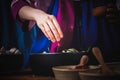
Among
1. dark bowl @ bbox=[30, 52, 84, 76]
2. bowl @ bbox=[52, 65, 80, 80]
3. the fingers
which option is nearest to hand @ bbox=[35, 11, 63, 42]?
the fingers

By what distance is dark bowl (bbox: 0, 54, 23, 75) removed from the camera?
1618 mm

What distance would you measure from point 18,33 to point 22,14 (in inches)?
8.7

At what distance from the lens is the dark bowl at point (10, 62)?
5.31 feet

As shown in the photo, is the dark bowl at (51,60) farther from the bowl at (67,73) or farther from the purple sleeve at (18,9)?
the purple sleeve at (18,9)

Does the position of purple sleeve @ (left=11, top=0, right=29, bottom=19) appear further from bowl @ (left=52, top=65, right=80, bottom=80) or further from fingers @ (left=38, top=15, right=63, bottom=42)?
bowl @ (left=52, top=65, right=80, bottom=80)

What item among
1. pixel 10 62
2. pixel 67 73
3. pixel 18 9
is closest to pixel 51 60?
pixel 67 73

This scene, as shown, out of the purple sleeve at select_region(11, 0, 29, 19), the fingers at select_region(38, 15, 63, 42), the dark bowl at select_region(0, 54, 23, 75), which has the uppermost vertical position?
the purple sleeve at select_region(11, 0, 29, 19)

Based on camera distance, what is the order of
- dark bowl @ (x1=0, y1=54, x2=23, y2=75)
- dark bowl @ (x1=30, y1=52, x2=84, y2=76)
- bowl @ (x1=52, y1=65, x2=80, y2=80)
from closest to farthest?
bowl @ (x1=52, y1=65, x2=80, y2=80) < dark bowl @ (x1=30, y1=52, x2=84, y2=76) < dark bowl @ (x1=0, y1=54, x2=23, y2=75)

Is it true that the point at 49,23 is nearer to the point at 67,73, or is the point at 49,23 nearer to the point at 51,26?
the point at 51,26

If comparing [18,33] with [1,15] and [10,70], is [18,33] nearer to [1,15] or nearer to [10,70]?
[1,15]

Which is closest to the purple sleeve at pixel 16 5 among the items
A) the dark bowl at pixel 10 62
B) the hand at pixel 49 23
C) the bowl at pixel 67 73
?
the hand at pixel 49 23

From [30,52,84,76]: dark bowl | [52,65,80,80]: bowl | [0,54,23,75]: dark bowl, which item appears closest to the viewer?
[52,65,80,80]: bowl

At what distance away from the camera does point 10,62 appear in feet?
5.34

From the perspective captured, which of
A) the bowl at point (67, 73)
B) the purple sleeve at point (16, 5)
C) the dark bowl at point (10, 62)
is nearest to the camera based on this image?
the bowl at point (67, 73)
